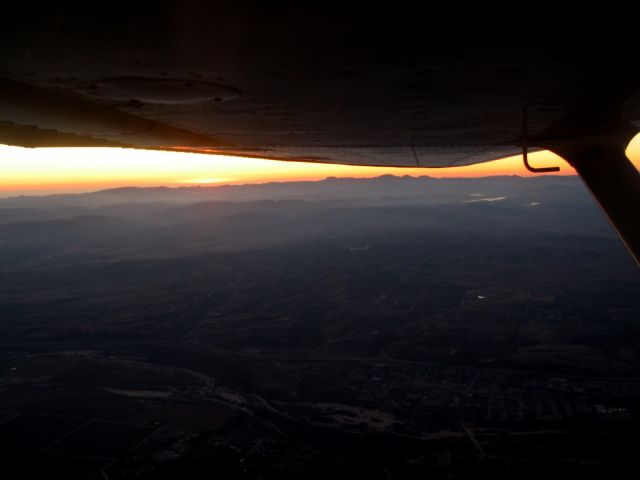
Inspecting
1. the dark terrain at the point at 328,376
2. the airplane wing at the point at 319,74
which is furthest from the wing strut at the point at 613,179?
the dark terrain at the point at 328,376

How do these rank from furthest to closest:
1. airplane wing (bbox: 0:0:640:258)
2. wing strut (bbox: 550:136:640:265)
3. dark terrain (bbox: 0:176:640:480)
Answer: dark terrain (bbox: 0:176:640:480) → wing strut (bbox: 550:136:640:265) → airplane wing (bbox: 0:0:640:258)

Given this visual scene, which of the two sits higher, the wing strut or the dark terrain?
the wing strut

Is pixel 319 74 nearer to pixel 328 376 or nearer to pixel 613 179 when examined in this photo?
pixel 613 179

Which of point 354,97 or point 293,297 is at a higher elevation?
point 354,97

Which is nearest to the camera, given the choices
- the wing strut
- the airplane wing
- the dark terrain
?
the airplane wing

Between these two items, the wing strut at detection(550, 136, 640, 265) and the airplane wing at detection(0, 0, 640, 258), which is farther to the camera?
the wing strut at detection(550, 136, 640, 265)

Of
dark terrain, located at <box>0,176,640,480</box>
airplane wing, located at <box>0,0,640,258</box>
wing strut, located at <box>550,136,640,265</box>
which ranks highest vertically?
airplane wing, located at <box>0,0,640,258</box>

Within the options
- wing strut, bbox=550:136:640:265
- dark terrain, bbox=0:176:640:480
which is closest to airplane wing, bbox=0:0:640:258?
wing strut, bbox=550:136:640:265

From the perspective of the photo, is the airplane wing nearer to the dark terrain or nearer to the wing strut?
the wing strut

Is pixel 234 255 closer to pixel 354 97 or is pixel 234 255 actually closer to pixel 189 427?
pixel 189 427

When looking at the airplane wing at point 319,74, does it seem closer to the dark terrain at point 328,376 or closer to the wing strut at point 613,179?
the wing strut at point 613,179

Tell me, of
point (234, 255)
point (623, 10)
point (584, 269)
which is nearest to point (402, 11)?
point (623, 10)
